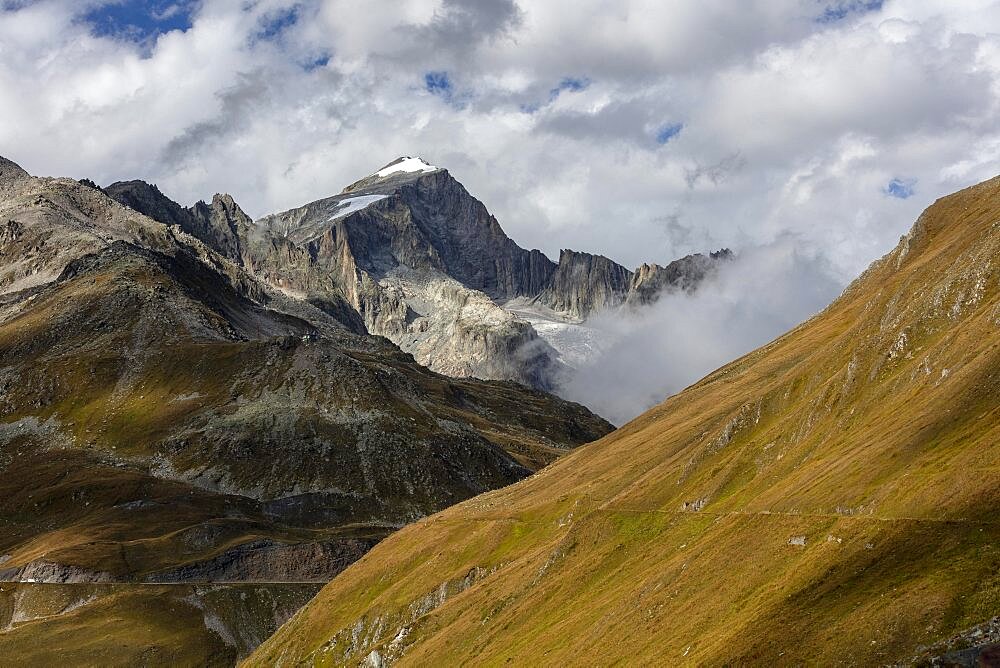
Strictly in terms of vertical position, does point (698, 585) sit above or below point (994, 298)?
below

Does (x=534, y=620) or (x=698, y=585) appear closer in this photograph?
(x=698, y=585)

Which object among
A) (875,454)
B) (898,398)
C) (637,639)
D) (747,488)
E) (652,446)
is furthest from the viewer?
(652,446)

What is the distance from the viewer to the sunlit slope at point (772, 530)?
71.0 m

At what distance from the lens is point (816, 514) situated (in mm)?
88812

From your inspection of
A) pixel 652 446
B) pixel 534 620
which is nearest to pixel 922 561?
pixel 534 620

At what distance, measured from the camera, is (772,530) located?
90500 mm

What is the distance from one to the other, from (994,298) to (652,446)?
6667cm

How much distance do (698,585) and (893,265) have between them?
109965 mm

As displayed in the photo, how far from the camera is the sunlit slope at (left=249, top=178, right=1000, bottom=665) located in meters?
71.0

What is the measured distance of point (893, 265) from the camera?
184 meters

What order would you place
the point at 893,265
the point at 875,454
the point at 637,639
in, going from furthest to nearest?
the point at 893,265
the point at 875,454
the point at 637,639

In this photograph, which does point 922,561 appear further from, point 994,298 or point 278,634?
point 278,634

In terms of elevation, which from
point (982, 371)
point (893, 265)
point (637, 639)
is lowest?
point (637, 639)

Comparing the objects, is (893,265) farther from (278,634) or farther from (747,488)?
→ (278,634)
